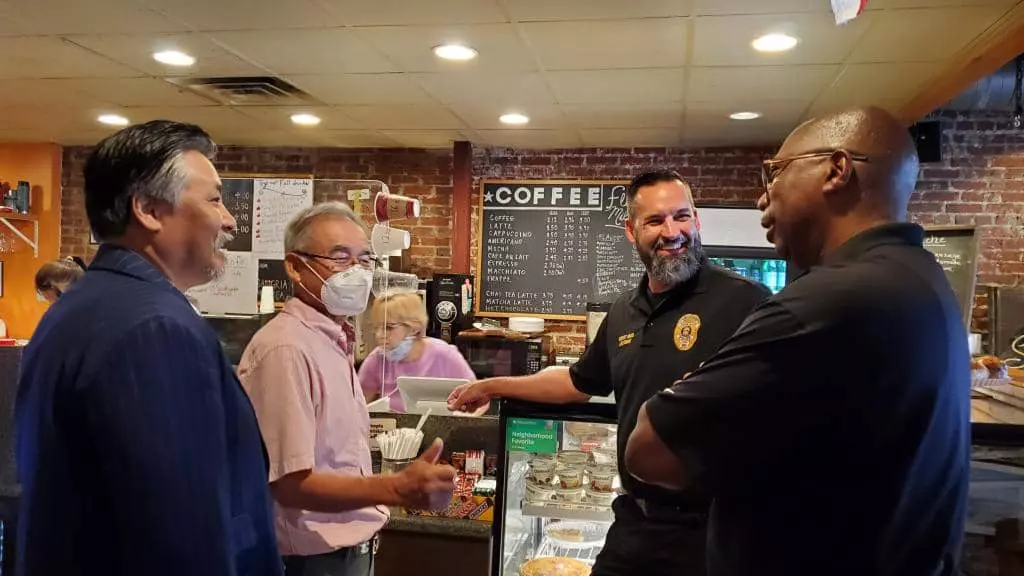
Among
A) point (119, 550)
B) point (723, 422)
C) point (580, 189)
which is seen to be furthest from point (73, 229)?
point (723, 422)

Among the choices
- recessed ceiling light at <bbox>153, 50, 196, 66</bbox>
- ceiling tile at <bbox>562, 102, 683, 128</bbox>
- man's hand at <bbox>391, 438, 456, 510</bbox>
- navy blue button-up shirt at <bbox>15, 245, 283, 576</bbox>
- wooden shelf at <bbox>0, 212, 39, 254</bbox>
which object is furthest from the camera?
wooden shelf at <bbox>0, 212, 39, 254</bbox>

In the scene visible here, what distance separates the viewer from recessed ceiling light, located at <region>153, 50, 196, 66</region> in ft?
12.5

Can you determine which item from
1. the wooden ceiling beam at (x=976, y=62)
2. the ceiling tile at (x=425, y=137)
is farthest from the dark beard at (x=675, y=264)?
the ceiling tile at (x=425, y=137)

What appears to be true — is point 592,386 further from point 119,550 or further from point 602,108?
point 602,108

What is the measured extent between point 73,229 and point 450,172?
11.8 ft

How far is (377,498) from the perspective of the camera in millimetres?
1589

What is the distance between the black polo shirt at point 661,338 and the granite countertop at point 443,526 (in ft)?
2.11

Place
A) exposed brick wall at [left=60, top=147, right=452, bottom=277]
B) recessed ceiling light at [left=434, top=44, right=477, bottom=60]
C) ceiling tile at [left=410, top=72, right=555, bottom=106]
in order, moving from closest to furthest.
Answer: recessed ceiling light at [left=434, top=44, right=477, bottom=60] → ceiling tile at [left=410, top=72, right=555, bottom=106] → exposed brick wall at [left=60, top=147, right=452, bottom=277]

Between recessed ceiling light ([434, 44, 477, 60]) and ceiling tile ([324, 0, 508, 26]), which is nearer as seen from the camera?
ceiling tile ([324, 0, 508, 26])

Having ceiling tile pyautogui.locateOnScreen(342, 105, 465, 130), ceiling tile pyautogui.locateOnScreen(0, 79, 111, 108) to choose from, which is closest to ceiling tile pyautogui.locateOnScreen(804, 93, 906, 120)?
ceiling tile pyautogui.locateOnScreen(342, 105, 465, 130)

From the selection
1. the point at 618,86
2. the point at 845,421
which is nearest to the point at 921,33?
the point at 618,86

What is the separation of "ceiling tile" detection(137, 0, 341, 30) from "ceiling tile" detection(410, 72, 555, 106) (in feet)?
2.98

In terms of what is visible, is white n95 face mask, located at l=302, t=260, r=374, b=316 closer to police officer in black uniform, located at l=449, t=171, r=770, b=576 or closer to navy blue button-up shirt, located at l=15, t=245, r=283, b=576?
police officer in black uniform, located at l=449, t=171, r=770, b=576

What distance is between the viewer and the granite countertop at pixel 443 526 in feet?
8.01
